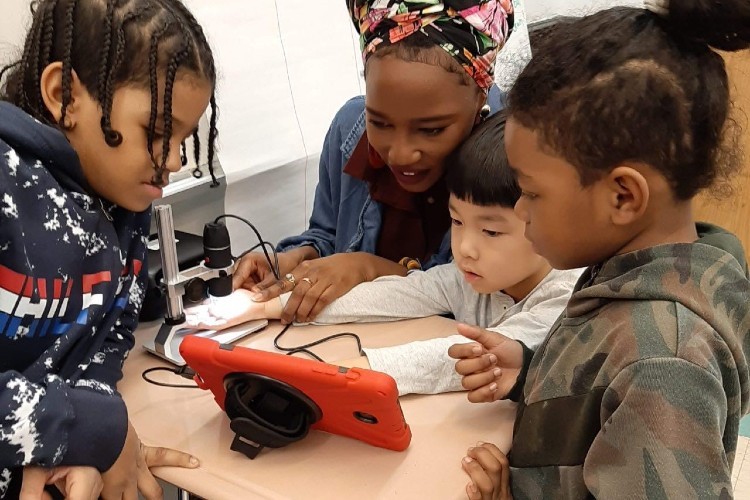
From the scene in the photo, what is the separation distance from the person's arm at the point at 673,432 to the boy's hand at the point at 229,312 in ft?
2.06

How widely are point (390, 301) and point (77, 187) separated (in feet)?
1.71

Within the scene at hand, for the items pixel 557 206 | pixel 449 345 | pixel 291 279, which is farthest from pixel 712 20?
pixel 291 279

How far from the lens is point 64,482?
2.53ft

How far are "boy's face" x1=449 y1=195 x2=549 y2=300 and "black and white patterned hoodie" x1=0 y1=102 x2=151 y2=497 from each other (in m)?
0.50

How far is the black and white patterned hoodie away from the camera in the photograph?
72 cm

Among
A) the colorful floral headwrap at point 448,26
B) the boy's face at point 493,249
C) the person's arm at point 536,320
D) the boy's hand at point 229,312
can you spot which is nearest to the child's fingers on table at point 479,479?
the person's arm at point 536,320

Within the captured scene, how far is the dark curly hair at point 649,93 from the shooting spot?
0.67 m

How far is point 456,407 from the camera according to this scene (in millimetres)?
915

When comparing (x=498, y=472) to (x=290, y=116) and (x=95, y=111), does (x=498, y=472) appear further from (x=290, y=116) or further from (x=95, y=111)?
(x=290, y=116)

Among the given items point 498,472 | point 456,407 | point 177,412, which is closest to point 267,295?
point 177,412

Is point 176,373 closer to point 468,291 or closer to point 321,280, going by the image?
point 321,280

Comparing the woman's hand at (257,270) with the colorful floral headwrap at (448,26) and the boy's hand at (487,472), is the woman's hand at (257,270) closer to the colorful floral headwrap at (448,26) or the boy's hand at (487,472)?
the colorful floral headwrap at (448,26)

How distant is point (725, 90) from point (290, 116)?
1.02 meters

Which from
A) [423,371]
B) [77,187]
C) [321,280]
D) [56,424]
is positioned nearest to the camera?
[56,424]
